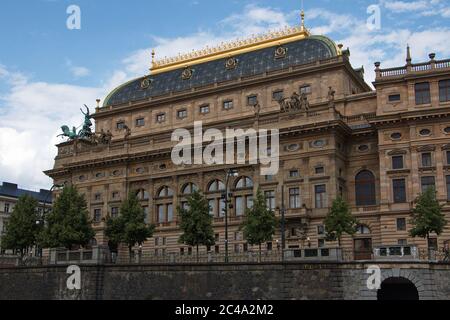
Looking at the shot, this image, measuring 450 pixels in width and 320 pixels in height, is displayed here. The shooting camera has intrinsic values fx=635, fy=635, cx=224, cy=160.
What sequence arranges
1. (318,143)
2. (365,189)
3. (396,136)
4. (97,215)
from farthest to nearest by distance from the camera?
(97,215)
(365,189)
(318,143)
(396,136)

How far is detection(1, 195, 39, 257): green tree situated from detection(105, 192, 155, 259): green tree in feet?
42.6

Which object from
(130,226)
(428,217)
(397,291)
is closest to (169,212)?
(130,226)

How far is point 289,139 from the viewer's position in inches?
2813

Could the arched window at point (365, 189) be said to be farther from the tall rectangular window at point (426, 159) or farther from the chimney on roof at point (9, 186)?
the chimney on roof at point (9, 186)

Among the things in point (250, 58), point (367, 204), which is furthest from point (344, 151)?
point (250, 58)

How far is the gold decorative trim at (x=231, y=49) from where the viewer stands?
276ft

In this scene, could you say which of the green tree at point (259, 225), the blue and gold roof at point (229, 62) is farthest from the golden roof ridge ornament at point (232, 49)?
the green tree at point (259, 225)

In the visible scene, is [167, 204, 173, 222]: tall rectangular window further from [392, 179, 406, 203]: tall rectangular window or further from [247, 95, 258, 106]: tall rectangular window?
[392, 179, 406, 203]: tall rectangular window

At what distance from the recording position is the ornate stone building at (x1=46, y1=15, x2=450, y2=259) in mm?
64875

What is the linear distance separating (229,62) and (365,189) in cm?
2696

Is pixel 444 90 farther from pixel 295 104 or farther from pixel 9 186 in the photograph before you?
pixel 9 186

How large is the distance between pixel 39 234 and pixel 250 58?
35.2 meters

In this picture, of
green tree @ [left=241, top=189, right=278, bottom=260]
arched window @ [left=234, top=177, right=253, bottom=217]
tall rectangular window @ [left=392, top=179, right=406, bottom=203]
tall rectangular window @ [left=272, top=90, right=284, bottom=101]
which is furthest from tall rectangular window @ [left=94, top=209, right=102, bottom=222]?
tall rectangular window @ [left=392, top=179, right=406, bottom=203]

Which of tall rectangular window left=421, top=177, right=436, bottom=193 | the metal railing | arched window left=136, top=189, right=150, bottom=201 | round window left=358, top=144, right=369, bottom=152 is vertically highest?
round window left=358, top=144, right=369, bottom=152
